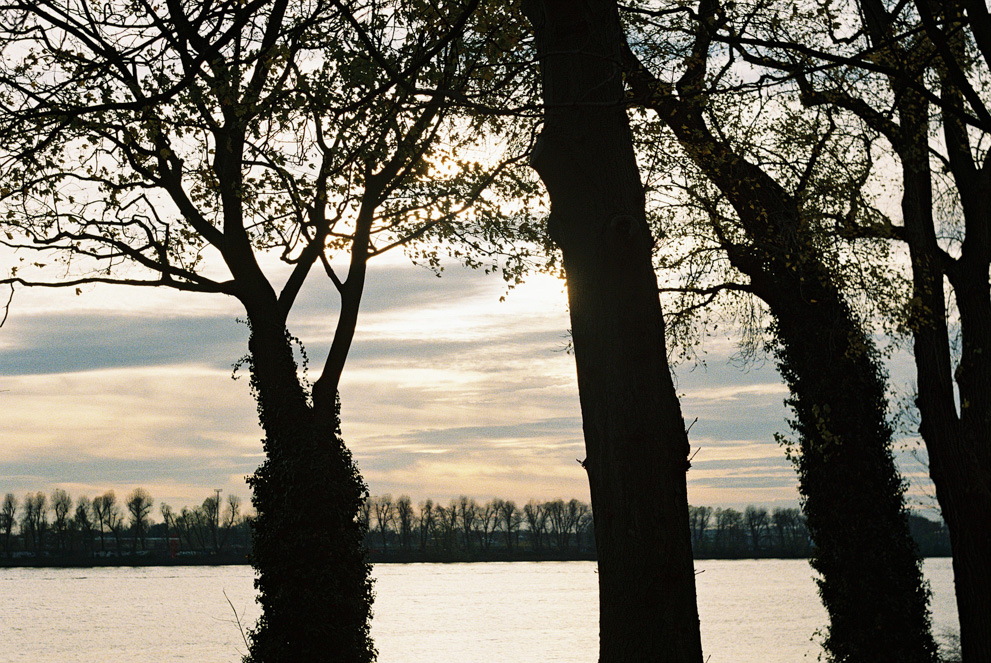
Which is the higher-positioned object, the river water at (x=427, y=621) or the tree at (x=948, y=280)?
the tree at (x=948, y=280)

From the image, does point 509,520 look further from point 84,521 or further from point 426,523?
point 84,521

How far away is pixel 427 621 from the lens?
218ft

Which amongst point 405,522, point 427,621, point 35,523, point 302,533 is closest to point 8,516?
point 35,523

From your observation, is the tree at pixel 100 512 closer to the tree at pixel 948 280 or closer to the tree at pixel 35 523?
the tree at pixel 35 523

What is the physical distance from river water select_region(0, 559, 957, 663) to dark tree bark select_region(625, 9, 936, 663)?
125 cm

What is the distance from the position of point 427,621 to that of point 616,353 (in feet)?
211

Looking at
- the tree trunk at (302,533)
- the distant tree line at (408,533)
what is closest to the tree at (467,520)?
the distant tree line at (408,533)

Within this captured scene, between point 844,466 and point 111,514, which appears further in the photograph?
point 111,514

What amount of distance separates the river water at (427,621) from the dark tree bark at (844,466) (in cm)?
125

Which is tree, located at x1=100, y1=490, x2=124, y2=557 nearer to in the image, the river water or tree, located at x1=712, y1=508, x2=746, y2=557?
the river water

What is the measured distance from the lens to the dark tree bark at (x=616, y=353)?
18.9 ft

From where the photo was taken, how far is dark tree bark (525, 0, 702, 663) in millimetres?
5754

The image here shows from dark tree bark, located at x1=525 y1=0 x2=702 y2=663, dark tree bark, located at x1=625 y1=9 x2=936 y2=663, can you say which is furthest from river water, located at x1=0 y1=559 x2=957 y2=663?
dark tree bark, located at x1=525 y1=0 x2=702 y2=663

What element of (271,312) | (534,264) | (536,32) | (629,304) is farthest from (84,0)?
(629,304)
